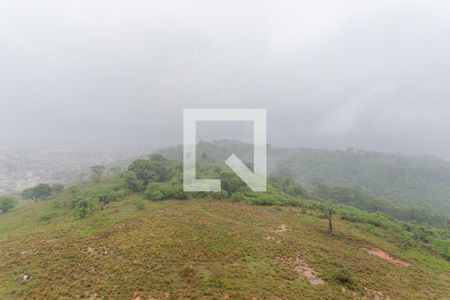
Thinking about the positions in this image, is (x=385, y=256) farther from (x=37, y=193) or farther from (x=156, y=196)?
(x=37, y=193)

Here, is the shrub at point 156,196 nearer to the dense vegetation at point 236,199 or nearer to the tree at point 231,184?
the dense vegetation at point 236,199

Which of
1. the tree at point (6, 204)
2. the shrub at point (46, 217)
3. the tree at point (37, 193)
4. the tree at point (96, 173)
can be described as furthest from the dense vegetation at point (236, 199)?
the tree at point (6, 204)

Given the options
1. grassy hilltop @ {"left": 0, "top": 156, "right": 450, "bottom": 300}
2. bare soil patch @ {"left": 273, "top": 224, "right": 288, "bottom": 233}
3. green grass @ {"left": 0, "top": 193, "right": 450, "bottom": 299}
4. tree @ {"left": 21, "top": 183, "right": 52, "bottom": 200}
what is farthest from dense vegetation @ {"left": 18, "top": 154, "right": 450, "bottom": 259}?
bare soil patch @ {"left": 273, "top": 224, "right": 288, "bottom": 233}

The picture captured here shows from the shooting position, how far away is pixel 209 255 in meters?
22.7

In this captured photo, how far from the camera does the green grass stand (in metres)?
18.0

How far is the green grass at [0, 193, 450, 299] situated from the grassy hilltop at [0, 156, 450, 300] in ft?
0.36

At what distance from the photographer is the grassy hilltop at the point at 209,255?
18172 millimetres

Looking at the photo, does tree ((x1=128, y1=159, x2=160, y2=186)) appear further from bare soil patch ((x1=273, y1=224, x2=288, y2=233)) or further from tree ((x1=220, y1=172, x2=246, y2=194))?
bare soil patch ((x1=273, y1=224, x2=288, y2=233))

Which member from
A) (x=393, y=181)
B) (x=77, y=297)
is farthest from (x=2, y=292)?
(x=393, y=181)

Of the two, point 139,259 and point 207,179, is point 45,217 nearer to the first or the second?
point 139,259

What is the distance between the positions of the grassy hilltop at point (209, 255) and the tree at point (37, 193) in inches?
944

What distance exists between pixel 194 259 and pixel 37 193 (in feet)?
198

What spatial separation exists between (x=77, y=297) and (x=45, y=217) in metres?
26.6

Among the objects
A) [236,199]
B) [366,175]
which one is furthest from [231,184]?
[366,175]
